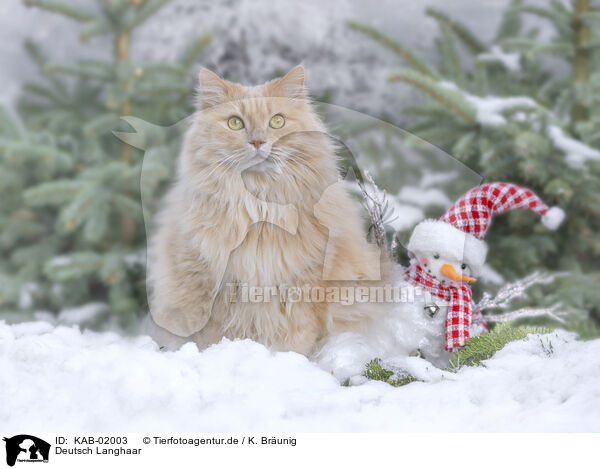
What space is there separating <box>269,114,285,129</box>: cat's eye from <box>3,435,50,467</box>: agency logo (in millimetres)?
589

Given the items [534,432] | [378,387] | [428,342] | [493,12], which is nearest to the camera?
[534,432]

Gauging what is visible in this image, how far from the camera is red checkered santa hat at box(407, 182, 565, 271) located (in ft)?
2.84

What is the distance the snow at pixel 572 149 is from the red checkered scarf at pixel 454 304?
66cm

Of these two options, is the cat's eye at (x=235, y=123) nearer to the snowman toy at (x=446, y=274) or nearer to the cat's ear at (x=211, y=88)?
the cat's ear at (x=211, y=88)

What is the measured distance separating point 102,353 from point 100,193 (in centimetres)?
88

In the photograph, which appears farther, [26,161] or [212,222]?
[26,161]

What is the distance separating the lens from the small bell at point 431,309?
2.95 feet

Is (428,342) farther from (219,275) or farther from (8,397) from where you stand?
(8,397)

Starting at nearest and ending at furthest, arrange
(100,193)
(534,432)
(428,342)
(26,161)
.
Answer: (534,432), (428,342), (100,193), (26,161)

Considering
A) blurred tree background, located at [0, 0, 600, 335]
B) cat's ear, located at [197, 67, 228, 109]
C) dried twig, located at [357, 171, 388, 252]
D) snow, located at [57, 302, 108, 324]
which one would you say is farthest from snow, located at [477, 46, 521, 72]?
snow, located at [57, 302, 108, 324]

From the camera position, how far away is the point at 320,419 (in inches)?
28.8

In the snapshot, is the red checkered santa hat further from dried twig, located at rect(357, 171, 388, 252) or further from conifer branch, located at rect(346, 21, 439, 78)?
conifer branch, located at rect(346, 21, 439, 78)

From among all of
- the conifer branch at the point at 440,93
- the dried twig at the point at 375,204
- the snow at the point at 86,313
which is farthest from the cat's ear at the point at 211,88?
the snow at the point at 86,313

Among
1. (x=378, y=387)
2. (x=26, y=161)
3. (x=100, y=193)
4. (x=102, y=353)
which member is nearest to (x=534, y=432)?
(x=378, y=387)
